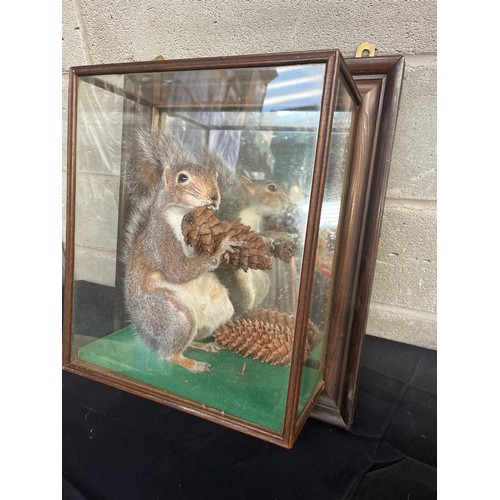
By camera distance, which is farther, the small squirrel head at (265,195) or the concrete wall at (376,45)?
the concrete wall at (376,45)

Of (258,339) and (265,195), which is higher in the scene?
(265,195)

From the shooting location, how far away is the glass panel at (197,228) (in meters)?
0.45

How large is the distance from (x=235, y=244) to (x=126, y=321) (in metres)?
0.24

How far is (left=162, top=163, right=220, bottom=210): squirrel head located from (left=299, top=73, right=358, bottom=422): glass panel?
15 cm

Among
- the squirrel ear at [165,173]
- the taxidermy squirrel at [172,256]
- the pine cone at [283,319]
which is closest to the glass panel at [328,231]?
the pine cone at [283,319]

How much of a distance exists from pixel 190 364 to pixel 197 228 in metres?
0.20

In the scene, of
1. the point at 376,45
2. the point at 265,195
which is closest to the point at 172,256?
the point at 265,195

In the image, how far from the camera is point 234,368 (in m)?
0.54

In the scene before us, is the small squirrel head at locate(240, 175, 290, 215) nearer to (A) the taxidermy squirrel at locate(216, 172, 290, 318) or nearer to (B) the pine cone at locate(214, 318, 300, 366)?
(A) the taxidermy squirrel at locate(216, 172, 290, 318)

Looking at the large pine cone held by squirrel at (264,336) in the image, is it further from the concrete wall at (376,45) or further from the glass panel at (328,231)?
the concrete wall at (376,45)

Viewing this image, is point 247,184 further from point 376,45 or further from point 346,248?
point 376,45

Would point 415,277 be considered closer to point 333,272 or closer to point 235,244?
point 333,272

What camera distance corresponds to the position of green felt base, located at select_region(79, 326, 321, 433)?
480 millimetres

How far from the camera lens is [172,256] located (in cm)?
53
